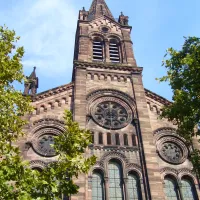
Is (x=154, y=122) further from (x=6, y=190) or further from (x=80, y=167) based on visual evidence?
(x=6, y=190)

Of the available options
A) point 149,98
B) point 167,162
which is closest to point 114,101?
point 149,98

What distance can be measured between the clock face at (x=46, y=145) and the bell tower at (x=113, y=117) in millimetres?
2247

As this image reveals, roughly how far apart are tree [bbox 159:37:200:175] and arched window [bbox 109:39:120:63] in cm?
1402

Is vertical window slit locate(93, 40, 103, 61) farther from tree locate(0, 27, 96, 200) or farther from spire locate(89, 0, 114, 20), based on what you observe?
tree locate(0, 27, 96, 200)

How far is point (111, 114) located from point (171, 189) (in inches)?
264

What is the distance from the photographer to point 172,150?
2162 centimetres

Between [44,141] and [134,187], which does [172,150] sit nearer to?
[134,187]

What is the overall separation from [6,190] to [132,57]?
2127 cm

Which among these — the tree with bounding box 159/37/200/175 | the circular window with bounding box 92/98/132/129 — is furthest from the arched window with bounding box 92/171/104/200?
the tree with bounding box 159/37/200/175

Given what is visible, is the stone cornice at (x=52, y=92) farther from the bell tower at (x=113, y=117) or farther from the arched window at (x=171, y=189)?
the arched window at (x=171, y=189)

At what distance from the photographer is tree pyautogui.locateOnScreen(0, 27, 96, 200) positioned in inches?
372

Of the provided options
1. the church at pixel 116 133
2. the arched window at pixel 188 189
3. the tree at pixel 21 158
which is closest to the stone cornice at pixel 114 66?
the church at pixel 116 133

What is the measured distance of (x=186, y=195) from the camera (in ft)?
A: 63.5

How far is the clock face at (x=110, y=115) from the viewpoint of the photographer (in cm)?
2209
